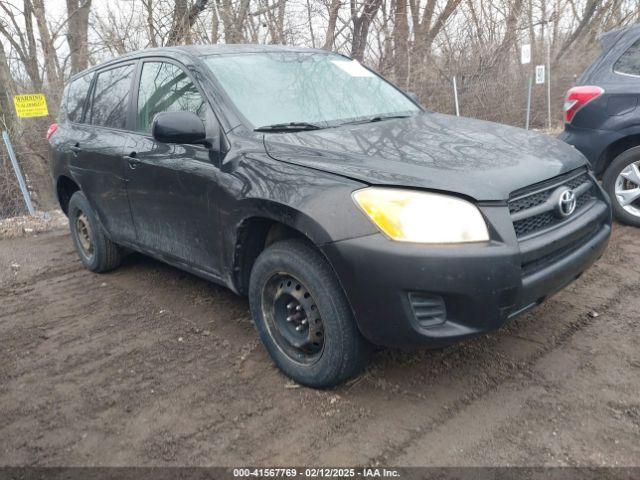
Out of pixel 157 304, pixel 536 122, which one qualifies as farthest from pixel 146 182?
pixel 536 122

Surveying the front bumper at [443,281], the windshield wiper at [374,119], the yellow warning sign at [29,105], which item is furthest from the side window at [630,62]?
the yellow warning sign at [29,105]

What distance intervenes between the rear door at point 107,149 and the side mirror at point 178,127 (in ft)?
3.31

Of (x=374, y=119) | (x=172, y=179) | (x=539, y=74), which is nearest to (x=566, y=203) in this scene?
(x=374, y=119)

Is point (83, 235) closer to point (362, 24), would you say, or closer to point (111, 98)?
point (111, 98)

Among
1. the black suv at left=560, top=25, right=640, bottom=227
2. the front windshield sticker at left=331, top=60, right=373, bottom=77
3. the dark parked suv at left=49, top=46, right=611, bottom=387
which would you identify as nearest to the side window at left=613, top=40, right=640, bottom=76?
the black suv at left=560, top=25, right=640, bottom=227

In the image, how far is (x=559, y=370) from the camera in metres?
2.79

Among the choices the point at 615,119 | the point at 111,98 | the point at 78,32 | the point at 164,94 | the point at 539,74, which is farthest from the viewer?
the point at 78,32

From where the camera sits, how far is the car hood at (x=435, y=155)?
7.77ft

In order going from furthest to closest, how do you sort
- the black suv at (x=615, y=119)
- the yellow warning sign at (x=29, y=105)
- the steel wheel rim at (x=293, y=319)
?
the yellow warning sign at (x=29, y=105), the black suv at (x=615, y=119), the steel wheel rim at (x=293, y=319)

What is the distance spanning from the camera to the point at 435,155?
259 cm

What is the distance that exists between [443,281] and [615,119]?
3353 mm

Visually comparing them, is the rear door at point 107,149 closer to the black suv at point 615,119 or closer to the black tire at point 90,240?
the black tire at point 90,240

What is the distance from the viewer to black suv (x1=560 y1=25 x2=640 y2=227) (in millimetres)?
4590

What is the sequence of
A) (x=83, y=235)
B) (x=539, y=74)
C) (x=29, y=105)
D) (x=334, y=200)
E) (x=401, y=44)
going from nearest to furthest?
1. (x=334, y=200)
2. (x=83, y=235)
3. (x=29, y=105)
4. (x=539, y=74)
5. (x=401, y=44)
